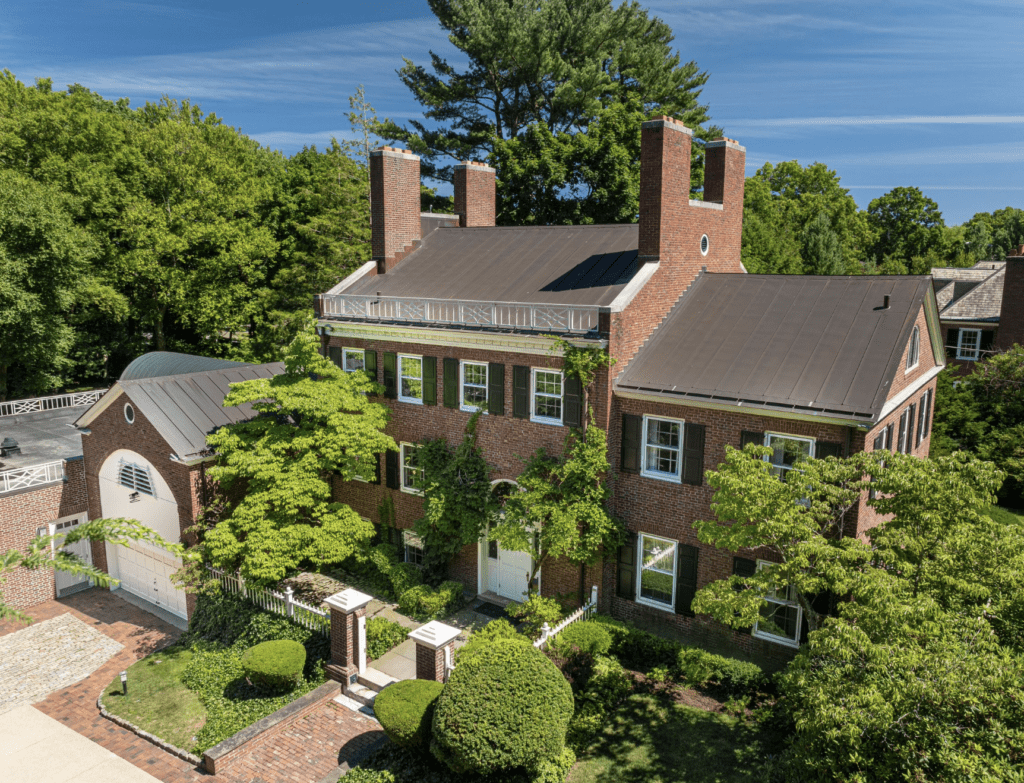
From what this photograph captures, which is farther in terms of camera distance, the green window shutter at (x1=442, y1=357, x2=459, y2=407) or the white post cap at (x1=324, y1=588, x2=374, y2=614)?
the green window shutter at (x1=442, y1=357, x2=459, y2=407)

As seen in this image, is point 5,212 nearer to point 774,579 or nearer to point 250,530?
point 250,530

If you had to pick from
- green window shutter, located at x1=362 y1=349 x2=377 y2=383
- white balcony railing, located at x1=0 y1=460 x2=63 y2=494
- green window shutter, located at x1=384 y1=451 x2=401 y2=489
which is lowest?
white balcony railing, located at x1=0 y1=460 x2=63 y2=494

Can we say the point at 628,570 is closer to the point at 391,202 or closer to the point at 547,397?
the point at 547,397

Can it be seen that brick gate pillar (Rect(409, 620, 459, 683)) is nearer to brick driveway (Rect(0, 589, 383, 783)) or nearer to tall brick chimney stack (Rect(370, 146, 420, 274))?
brick driveway (Rect(0, 589, 383, 783))

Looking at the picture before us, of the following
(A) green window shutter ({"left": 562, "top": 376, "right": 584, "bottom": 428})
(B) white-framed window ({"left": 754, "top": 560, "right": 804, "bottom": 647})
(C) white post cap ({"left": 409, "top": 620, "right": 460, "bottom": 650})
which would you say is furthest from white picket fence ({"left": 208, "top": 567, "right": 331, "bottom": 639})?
(B) white-framed window ({"left": 754, "top": 560, "right": 804, "bottom": 647})

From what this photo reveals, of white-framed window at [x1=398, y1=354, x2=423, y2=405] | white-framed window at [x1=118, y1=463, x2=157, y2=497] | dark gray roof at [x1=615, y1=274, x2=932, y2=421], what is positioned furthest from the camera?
white-framed window at [x1=118, y1=463, x2=157, y2=497]

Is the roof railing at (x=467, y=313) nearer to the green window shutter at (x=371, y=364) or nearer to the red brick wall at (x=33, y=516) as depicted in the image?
the green window shutter at (x=371, y=364)
